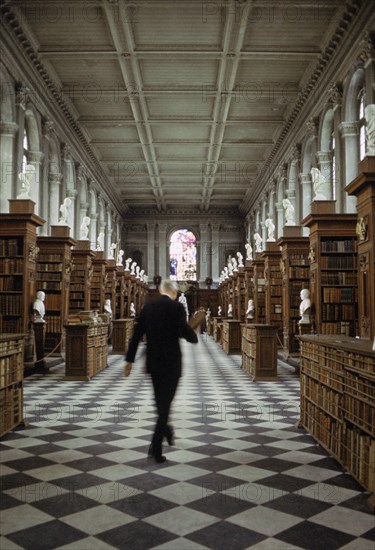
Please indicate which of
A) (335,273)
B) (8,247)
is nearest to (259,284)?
(335,273)

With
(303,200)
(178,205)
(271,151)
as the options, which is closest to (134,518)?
(303,200)

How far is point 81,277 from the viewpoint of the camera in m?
15.3

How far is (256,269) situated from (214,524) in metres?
14.2

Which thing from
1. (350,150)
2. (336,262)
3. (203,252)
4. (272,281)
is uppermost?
(350,150)

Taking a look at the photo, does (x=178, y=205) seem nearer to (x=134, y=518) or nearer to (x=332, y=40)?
(x=332, y=40)

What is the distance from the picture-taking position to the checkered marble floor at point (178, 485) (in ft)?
9.86

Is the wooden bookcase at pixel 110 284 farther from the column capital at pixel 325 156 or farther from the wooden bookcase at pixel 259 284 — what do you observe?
the column capital at pixel 325 156

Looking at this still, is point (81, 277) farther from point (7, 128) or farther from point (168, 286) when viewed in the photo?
point (168, 286)

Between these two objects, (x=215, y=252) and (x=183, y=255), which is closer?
(x=215, y=252)

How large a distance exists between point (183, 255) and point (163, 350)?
31.1 meters

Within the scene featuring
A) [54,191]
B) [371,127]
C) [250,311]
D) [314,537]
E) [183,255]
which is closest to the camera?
[314,537]

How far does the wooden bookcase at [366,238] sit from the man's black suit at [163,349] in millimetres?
3645

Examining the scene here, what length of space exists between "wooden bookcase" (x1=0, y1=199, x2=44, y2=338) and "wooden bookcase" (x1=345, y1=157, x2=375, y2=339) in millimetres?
5778

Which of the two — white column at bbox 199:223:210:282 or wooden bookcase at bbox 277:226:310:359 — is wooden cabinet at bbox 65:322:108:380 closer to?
wooden bookcase at bbox 277:226:310:359
